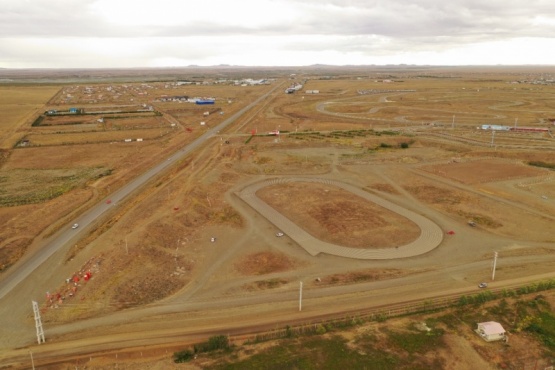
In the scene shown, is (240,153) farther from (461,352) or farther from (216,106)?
(216,106)

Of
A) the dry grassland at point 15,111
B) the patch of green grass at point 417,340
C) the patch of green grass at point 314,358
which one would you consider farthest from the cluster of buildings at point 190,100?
the patch of green grass at point 417,340

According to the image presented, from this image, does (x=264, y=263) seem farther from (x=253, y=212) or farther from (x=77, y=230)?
(x=77, y=230)

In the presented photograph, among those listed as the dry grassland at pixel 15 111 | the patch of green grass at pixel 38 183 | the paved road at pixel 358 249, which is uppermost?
the dry grassland at pixel 15 111

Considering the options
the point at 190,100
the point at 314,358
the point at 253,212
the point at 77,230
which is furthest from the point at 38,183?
the point at 190,100

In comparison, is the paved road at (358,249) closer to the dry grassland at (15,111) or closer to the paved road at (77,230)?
the paved road at (77,230)

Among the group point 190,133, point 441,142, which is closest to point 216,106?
point 190,133
